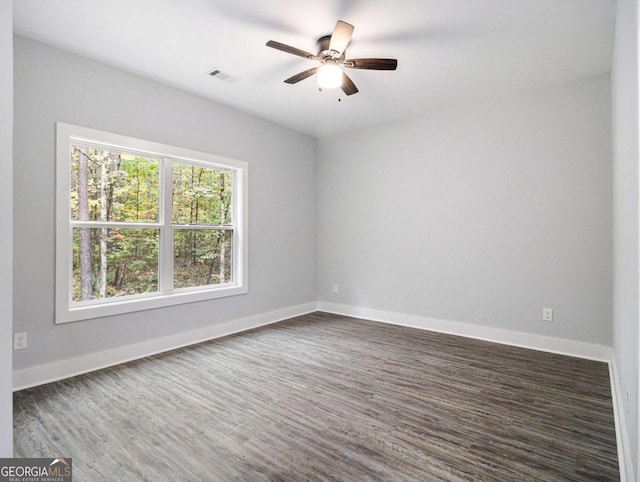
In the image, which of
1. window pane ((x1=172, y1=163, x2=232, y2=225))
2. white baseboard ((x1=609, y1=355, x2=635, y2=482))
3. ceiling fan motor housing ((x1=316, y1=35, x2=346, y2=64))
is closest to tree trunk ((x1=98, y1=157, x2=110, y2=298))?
window pane ((x1=172, y1=163, x2=232, y2=225))

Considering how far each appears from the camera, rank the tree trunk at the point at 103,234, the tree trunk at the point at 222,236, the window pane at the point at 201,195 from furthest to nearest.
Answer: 1. the tree trunk at the point at 222,236
2. the window pane at the point at 201,195
3. the tree trunk at the point at 103,234

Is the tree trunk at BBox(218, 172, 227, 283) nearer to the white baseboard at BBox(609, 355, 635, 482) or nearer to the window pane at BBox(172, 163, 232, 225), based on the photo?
the window pane at BBox(172, 163, 232, 225)

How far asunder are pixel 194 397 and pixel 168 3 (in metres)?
2.84

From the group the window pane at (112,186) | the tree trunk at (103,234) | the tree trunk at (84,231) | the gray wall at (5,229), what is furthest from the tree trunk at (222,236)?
the gray wall at (5,229)

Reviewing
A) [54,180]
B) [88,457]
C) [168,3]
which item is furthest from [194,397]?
[168,3]

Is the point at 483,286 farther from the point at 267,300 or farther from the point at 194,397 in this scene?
the point at 194,397

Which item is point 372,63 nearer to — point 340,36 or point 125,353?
point 340,36

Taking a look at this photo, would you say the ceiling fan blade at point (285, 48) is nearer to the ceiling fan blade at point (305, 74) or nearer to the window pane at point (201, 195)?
the ceiling fan blade at point (305, 74)

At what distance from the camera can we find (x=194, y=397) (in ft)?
8.38

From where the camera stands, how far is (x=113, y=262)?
3326 mm

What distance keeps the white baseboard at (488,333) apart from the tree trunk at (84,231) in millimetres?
3326

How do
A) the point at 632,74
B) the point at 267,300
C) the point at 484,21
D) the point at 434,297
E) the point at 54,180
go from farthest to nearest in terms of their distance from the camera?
the point at 267,300, the point at 434,297, the point at 54,180, the point at 484,21, the point at 632,74

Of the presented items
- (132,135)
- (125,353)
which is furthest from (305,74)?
(125,353)

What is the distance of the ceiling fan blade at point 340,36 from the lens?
229 cm
